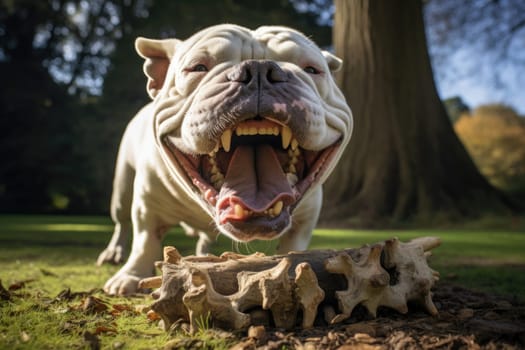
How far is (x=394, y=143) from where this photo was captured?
29.2ft

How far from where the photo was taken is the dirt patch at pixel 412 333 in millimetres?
1646

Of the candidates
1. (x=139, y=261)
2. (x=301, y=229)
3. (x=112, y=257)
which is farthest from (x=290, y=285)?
(x=112, y=257)

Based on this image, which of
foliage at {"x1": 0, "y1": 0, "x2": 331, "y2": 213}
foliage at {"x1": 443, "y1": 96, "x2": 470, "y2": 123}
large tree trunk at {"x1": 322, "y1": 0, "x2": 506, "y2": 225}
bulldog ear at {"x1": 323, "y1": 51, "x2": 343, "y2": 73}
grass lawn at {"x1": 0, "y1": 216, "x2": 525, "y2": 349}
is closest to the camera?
grass lawn at {"x1": 0, "y1": 216, "x2": 525, "y2": 349}

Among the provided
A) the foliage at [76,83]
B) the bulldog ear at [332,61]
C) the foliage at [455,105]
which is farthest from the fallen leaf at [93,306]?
the foliage at [455,105]

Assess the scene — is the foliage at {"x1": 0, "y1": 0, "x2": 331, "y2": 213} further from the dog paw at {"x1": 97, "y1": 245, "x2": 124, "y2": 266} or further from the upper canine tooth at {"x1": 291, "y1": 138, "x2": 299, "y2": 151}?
the upper canine tooth at {"x1": 291, "y1": 138, "x2": 299, "y2": 151}

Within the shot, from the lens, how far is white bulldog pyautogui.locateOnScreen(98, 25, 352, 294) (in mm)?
2250

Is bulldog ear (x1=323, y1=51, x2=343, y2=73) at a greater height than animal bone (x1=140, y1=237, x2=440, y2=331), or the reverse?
bulldog ear (x1=323, y1=51, x2=343, y2=73)

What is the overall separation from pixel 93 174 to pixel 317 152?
50.2ft

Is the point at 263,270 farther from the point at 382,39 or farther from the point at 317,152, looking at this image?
the point at 382,39

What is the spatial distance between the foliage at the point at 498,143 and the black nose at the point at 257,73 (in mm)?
16116

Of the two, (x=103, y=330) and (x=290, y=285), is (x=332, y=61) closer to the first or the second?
(x=290, y=285)

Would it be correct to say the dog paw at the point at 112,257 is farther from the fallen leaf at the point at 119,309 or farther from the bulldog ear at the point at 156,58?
the fallen leaf at the point at 119,309

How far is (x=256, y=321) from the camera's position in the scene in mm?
1852

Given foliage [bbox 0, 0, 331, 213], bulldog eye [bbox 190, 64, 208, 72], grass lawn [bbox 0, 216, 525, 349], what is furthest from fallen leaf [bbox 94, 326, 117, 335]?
foliage [bbox 0, 0, 331, 213]
